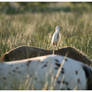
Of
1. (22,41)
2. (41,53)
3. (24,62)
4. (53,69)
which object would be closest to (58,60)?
(53,69)

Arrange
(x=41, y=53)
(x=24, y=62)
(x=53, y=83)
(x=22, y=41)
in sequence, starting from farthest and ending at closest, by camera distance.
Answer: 1. (x=22, y=41)
2. (x=41, y=53)
3. (x=24, y=62)
4. (x=53, y=83)

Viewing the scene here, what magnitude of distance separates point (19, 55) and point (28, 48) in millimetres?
190

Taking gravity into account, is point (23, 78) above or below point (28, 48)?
below

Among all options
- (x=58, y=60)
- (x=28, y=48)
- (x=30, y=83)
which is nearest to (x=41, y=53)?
(x=28, y=48)

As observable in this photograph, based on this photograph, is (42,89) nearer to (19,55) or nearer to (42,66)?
(42,66)

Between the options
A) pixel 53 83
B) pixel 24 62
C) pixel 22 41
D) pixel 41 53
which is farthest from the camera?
pixel 22 41

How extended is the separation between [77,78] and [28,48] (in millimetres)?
1208

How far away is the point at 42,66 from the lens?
11.6ft

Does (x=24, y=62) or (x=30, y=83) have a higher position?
(x=24, y=62)

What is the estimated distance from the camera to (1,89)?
3.50m

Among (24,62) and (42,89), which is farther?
(24,62)

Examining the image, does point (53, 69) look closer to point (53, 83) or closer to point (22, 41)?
point (53, 83)

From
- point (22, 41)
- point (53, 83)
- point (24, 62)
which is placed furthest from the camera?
point (22, 41)

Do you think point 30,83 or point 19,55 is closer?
point 30,83
